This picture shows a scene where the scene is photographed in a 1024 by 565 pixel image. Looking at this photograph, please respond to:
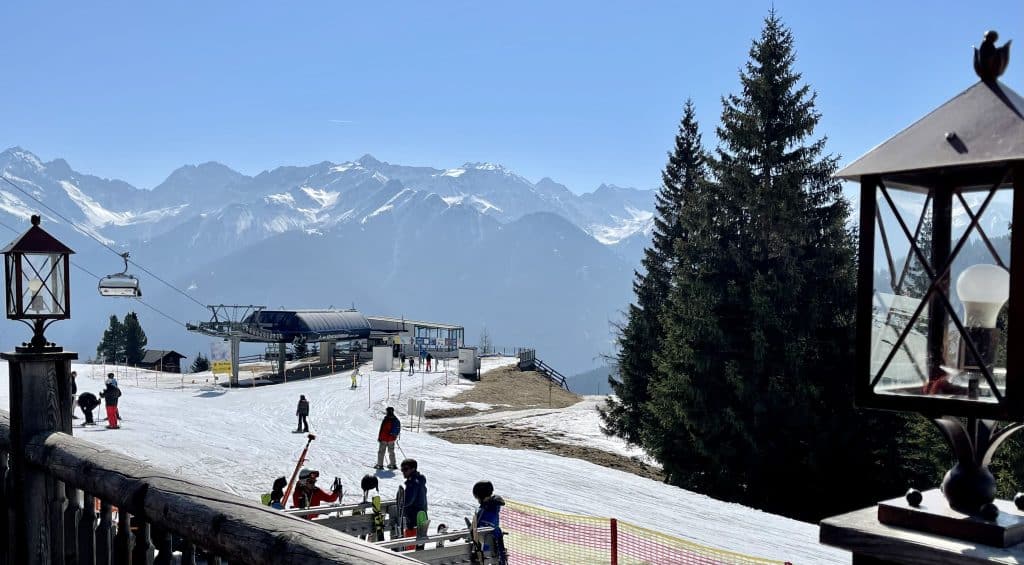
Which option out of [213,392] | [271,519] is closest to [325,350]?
[213,392]

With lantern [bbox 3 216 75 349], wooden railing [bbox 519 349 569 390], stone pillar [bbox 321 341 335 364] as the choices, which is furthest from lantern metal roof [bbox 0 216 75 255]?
wooden railing [bbox 519 349 569 390]

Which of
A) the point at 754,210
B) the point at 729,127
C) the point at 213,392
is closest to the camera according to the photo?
the point at 754,210

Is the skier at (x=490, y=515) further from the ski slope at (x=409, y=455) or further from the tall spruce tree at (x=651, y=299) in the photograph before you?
the tall spruce tree at (x=651, y=299)

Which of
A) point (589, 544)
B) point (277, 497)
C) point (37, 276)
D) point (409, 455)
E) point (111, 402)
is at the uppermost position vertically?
point (37, 276)

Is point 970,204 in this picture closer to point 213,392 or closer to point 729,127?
point 729,127

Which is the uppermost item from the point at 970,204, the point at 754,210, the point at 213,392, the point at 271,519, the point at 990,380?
the point at 754,210

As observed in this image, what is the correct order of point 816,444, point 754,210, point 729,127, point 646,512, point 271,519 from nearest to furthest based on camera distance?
point 271,519
point 646,512
point 816,444
point 754,210
point 729,127

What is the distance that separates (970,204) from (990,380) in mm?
537

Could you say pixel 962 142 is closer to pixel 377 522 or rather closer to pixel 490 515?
pixel 490 515

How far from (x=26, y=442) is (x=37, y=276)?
3353mm

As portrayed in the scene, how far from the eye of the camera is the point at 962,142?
2.24 m

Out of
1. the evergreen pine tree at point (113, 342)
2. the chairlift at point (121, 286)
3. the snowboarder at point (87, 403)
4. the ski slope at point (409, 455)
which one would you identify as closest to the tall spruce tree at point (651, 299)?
the ski slope at point (409, 455)

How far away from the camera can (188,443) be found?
1018 inches

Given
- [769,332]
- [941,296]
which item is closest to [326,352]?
[769,332]
